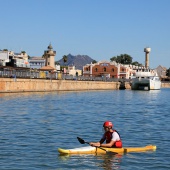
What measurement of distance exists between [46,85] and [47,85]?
58 cm

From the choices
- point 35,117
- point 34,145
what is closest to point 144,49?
point 35,117

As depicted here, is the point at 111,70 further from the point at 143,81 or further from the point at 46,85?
the point at 46,85

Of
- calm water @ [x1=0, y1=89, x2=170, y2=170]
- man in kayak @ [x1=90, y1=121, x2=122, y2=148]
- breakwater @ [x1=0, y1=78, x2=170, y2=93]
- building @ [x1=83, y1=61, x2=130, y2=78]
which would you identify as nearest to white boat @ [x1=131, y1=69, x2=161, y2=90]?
breakwater @ [x1=0, y1=78, x2=170, y2=93]

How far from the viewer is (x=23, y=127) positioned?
28297mm

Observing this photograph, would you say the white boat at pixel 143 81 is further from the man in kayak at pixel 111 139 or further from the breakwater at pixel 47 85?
the man in kayak at pixel 111 139

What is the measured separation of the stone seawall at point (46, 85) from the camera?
67238 mm

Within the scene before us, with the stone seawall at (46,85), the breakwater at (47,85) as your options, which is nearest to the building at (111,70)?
the breakwater at (47,85)

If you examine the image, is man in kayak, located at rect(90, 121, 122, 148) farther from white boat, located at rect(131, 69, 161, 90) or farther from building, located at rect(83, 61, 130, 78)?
building, located at rect(83, 61, 130, 78)

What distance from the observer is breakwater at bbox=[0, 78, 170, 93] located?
67188mm

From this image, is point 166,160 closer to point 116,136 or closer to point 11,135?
point 116,136

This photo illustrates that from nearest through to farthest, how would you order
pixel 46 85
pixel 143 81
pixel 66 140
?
pixel 66 140, pixel 46 85, pixel 143 81

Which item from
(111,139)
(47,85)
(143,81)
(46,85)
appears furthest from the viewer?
(143,81)

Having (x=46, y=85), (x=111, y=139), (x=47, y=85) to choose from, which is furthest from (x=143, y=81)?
(x=111, y=139)

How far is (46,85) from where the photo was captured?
3282 inches
